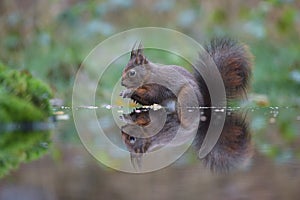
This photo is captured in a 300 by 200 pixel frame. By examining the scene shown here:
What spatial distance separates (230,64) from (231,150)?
175 cm

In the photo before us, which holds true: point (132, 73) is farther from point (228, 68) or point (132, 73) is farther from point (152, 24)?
point (152, 24)

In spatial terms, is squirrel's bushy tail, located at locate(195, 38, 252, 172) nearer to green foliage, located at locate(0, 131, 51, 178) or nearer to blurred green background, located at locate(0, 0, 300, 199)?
blurred green background, located at locate(0, 0, 300, 199)

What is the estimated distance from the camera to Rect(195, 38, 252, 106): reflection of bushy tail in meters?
4.56

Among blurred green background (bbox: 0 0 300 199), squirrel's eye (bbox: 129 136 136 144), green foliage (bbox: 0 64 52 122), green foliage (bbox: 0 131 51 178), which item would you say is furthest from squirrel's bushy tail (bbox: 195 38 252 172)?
green foliage (bbox: 0 131 51 178)

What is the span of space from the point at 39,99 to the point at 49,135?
424mm

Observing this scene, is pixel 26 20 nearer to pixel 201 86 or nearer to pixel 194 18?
pixel 194 18

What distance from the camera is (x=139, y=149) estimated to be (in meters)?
2.97

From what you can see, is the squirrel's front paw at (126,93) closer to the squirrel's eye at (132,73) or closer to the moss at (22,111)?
the squirrel's eye at (132,73)

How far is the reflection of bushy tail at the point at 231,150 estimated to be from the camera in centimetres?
252

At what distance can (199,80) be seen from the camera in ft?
14.6

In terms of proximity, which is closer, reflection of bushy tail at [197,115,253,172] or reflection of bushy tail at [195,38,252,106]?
reflection of bushy tail at [197,115,253,172]

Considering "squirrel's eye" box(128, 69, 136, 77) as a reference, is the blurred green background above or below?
→ above

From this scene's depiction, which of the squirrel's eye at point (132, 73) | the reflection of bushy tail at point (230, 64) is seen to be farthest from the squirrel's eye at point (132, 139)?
the reflection of bushy tail at point (230, 64)

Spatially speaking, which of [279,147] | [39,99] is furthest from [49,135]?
[279,147]
